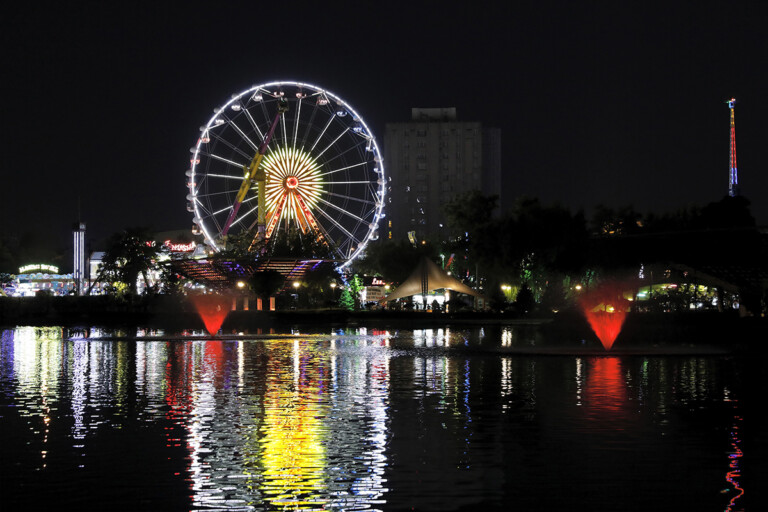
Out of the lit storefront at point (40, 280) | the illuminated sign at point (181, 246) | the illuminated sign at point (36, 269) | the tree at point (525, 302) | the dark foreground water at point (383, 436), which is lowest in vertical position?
the dark foreground water at point (383, 436)

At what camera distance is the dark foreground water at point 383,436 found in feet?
40.2

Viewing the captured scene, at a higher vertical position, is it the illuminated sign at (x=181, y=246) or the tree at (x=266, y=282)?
the illuminated sign at (x=181, y=246)

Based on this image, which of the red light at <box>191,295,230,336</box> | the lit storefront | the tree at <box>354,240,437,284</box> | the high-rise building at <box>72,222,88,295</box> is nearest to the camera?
the red light at <box>191,295,230,336</box>

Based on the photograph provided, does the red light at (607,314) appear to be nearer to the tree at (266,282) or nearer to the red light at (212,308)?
the red light at (212,308)

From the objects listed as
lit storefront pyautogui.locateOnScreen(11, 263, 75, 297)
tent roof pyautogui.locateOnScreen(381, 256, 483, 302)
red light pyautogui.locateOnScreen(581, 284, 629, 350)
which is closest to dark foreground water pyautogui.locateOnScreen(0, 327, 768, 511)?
red light pyautogui.locateOnScreen(581, 284, 629, 350)

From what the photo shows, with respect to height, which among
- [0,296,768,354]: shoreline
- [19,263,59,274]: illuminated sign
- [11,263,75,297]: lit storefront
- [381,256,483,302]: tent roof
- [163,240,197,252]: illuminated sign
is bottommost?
[0,296,768,354]: shoreline

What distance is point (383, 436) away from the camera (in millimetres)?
16469

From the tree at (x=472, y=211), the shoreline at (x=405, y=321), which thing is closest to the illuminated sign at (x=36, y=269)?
the shoreline at (x=405, y=321)

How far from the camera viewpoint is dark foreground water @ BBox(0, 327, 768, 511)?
12.2 metres

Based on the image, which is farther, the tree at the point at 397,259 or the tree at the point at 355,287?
the tree at the point at 397,259

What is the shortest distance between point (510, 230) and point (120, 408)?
6224 centimetres

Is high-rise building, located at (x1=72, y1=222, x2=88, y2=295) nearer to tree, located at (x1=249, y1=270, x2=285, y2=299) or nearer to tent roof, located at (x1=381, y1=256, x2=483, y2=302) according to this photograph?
tree, located at (x1=249, y1=270, x2=285, y2=299)

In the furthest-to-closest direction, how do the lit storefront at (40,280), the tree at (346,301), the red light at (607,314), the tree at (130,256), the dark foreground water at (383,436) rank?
1. the lit storefront at (40,280)
2. the tree at (130,256)
3. the tree at (346,301)
4. the red light at (607,314)
5. the dark foreground water at (383,436)

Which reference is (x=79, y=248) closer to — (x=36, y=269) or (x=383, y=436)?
(x=36, y=269)
